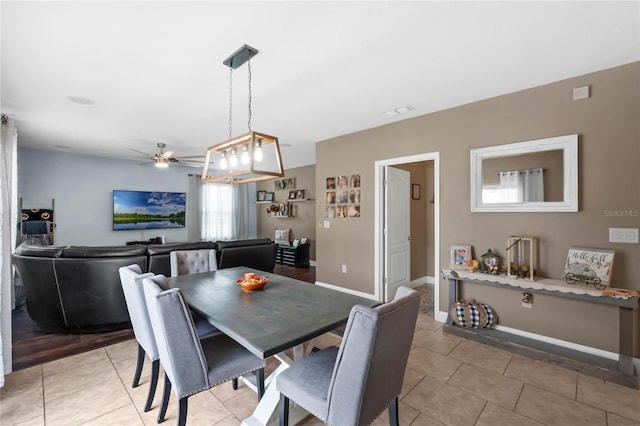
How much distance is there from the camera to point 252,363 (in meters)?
1.69

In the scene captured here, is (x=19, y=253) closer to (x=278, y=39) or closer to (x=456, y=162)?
(x=278, y=39)

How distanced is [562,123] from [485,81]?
811 mm

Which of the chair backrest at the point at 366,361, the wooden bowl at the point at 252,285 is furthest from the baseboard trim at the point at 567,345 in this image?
the wooden bowl at the point at 252,285

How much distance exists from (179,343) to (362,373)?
96 cm

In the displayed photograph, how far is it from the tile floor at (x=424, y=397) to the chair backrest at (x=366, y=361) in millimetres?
734

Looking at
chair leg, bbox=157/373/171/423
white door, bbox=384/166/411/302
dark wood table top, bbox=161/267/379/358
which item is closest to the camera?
dark wood table top, bbox=161/267/379/358

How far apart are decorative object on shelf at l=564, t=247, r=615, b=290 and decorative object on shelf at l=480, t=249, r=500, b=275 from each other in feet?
1.75

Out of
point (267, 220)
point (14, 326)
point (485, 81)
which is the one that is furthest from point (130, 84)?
point (267, 220)

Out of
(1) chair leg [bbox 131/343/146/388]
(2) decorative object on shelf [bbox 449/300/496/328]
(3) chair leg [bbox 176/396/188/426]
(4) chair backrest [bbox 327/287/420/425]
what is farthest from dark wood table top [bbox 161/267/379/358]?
(2) decorative object on shelf [bbox 449/300/496/328]

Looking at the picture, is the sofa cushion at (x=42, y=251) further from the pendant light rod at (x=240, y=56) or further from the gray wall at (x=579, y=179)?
the gray wall at (x=579, y=179)

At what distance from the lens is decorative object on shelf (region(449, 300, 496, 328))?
2980mm

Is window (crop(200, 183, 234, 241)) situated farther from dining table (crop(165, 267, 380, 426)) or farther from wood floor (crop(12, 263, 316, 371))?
dining table (crop(165, 267, 380, 426))

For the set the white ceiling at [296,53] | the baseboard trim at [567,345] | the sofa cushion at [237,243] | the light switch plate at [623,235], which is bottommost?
the baseboard trim at [567,345]

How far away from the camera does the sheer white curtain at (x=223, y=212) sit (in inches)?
307
